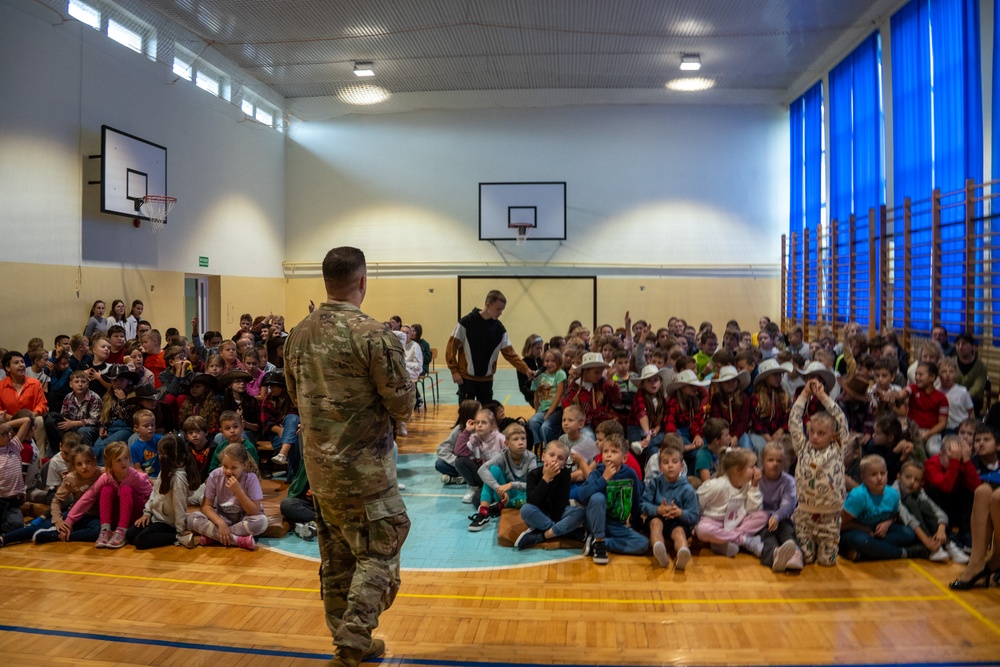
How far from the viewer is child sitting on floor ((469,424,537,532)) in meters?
5.43

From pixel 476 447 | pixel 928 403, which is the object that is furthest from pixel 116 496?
pixel 928 403

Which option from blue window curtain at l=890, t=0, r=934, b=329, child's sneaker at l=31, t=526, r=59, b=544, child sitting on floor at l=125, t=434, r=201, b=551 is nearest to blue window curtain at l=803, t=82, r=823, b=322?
blue window curtain at l=890, t=0, r=934, b=329

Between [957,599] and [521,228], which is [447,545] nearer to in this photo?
[957,599]

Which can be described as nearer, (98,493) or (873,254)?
(98,493)

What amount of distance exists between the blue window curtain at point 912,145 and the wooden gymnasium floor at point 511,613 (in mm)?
7024

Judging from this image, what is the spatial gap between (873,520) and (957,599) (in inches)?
32.6

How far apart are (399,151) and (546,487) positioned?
43.6 ft

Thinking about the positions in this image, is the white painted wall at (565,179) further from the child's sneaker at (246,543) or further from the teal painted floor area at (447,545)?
the child's sneaker at (246,543)

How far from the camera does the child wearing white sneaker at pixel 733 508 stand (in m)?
4.67

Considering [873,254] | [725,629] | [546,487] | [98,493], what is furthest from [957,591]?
[873,254]

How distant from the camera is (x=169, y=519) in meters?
4.96

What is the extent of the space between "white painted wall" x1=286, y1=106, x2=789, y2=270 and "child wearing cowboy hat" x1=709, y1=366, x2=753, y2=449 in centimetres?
1047

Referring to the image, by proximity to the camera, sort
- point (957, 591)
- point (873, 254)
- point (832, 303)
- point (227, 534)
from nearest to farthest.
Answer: point (957, 591), point (227, 534), point (873, 254), point (832, 303)

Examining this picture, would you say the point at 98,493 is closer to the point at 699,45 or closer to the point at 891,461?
the point at 891,461
